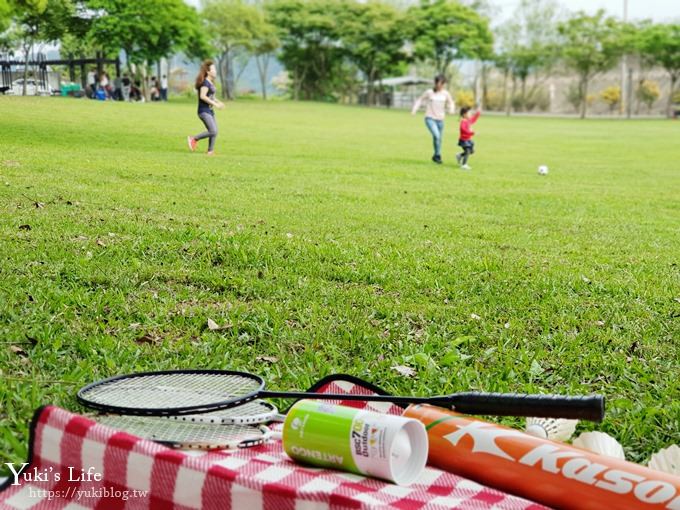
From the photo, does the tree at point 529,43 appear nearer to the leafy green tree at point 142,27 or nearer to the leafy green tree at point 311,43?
the leafy green tree at point 311,43

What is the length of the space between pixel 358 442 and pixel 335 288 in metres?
3.05

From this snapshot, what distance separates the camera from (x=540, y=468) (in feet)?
7.02

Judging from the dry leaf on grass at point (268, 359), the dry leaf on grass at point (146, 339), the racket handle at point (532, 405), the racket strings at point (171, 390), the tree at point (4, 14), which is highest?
the tree at point (4, 14)

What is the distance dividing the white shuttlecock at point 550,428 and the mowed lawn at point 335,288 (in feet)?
1.92

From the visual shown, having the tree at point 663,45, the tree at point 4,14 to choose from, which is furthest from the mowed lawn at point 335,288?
the tree at point 663,45

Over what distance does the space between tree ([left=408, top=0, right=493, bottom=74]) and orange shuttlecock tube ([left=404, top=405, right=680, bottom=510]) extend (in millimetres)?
66924

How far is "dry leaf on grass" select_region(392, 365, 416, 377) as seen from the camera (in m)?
3.74

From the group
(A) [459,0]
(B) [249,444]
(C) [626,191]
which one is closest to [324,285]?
(B) [249,444]

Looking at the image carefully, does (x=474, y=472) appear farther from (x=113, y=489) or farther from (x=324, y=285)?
(x=324, y=285)

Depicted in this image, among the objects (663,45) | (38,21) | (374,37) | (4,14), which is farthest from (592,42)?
(4,14)

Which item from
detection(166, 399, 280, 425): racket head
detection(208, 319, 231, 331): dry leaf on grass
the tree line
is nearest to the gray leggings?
detection(208, 319, 231, 331): dry leaf on grass

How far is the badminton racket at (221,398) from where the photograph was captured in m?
2.15

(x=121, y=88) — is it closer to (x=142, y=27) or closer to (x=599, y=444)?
(x=142, y=27)

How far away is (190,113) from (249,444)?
27.2 metres
